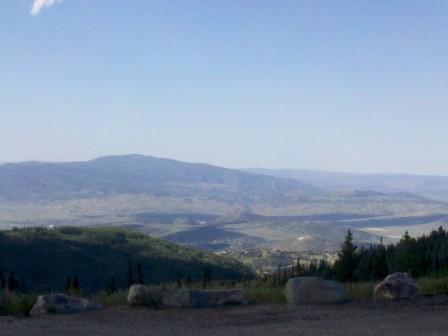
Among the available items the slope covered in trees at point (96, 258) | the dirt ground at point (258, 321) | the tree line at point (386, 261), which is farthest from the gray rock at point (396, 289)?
the slope covered in trees at point (96, 258)

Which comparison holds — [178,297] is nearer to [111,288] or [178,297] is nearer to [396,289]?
[396,289]

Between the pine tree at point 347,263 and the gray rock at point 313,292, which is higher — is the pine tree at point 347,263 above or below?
below

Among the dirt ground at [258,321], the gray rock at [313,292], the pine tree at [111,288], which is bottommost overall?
the pine tree at [111,288]

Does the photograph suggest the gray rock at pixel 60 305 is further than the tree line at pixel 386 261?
No

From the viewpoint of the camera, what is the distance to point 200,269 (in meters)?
91.2

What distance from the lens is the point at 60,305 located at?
1458 cm

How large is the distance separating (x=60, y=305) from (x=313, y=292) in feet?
15.9

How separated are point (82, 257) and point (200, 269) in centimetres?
1466

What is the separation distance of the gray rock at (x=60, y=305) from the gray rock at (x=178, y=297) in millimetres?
787

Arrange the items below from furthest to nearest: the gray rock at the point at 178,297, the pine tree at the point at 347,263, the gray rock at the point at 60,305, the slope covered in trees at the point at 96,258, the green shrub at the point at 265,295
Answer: the slope covered in trees at the point at 96,258
the pine tree at the point at 347,263
the green shrub at the point at 265,295
the gray rock at the point at 178,297
the gray rock at the point at 60,305

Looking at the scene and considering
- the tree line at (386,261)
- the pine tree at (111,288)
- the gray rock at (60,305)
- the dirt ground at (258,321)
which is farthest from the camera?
the tree line at (386,261)

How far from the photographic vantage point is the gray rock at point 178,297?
1491cm

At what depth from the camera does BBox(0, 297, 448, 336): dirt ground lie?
40.2 feet

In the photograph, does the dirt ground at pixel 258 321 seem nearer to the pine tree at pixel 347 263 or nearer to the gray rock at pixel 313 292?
the gray rock at pixel 313 292
